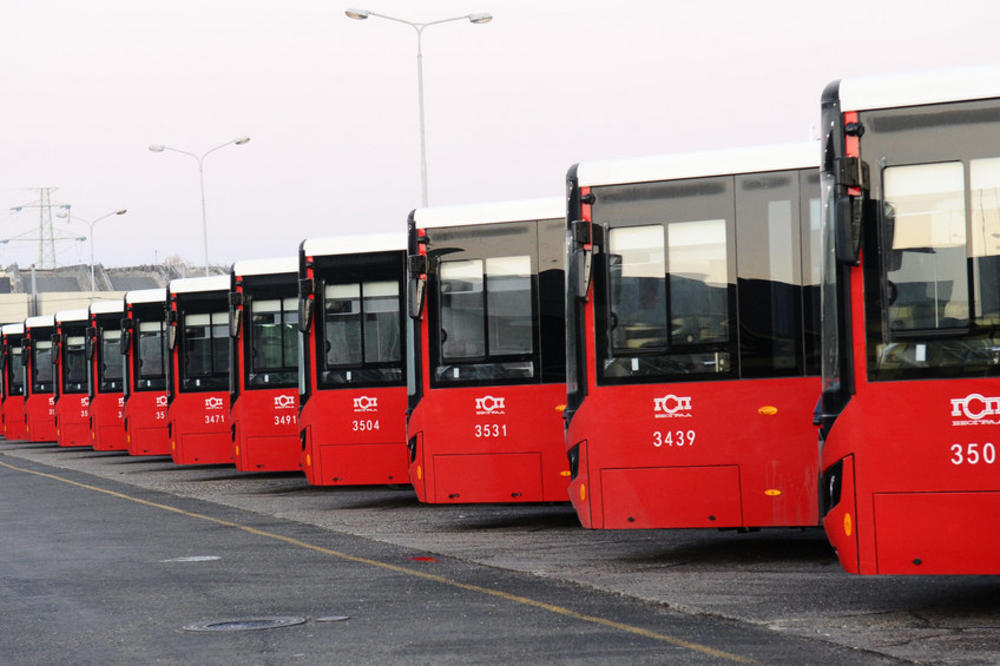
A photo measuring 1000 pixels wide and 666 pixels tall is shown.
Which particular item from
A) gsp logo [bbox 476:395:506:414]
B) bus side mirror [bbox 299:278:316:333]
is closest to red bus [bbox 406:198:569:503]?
gsp logo [bbox 476:395:506:414]

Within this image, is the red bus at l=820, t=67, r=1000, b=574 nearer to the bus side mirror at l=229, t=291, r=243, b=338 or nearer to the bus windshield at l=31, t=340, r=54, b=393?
the bus side mirror at l=229, t=291, r=243, b=338

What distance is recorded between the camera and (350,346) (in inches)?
818

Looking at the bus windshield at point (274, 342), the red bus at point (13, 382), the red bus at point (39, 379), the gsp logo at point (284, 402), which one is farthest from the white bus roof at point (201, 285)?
the red bus at point (13, 382)

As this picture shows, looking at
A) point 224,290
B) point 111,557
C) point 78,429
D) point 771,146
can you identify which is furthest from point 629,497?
point 78,429

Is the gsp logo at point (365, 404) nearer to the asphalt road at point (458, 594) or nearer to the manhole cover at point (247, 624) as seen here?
the asphalt road at point (458, 594)

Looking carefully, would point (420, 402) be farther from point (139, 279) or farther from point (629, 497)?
point (139, 279)

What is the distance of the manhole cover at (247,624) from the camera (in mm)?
10719

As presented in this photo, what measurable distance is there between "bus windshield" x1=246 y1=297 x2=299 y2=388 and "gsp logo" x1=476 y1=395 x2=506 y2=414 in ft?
27.5

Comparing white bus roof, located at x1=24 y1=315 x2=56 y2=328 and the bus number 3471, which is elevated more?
white bus roof, located at x1=24 y1=315 x2=56 y2=328

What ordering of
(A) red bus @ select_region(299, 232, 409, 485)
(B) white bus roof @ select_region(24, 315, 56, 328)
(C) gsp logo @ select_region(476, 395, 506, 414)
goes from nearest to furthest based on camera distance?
1. (C) gsp logo @ select_region(476, 395, 506, 414)
2. (A) red bus @ select_region(299, 232, 409, 485)
3. (B) white bus roof @ select_region(24, 315, 56, 328)

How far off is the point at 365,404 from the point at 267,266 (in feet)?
16.2

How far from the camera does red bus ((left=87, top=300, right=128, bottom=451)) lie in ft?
118

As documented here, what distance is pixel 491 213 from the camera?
1677 cm

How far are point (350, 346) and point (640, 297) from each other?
8133 millimetres
